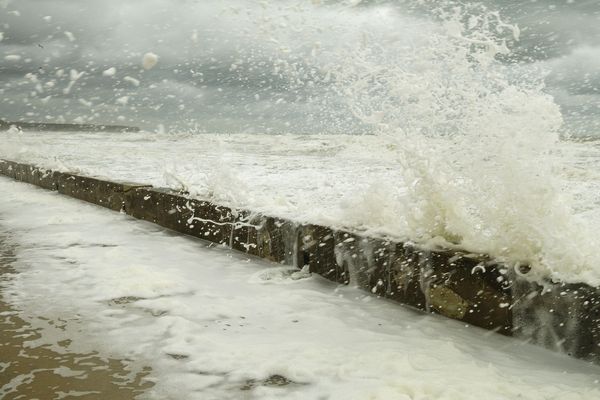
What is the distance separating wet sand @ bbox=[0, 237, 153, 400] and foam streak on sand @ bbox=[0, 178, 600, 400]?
84mm

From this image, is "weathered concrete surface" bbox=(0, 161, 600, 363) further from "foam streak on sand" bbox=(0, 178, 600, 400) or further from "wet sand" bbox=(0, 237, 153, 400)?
"wet sand" bbox=(0, 237, 153, 400)

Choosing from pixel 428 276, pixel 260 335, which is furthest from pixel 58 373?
pixel 428 276

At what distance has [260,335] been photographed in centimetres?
252

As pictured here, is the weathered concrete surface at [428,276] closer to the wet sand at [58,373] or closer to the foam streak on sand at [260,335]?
the foam streak on sand at [260,335]

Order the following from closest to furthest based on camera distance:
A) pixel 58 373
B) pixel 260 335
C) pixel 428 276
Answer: pixel 58 373 → pixel 260 335 → pixel 428 276

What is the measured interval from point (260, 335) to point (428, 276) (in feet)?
3.19

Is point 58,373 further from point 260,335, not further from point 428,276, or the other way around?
point 428,276

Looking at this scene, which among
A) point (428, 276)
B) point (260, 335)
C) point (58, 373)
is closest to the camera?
point (58, 373)

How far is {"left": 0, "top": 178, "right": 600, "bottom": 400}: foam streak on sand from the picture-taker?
1996 mm

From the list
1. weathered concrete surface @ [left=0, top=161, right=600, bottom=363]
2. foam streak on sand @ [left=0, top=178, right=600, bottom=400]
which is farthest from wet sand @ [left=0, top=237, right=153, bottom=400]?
weathered concrete surface @ [left=0, top=161, right=600, bottom=363]

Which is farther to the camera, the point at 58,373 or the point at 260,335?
the point at 260,335

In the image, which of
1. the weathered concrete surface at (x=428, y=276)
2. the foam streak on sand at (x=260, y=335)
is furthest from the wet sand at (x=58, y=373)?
the weathered concrete surface at (x=428, y=276)

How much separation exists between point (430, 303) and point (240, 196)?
2.22 m

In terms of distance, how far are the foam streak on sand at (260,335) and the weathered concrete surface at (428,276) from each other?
9cm
